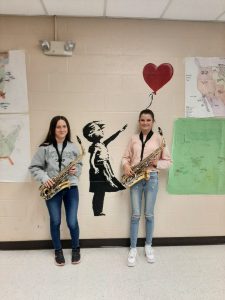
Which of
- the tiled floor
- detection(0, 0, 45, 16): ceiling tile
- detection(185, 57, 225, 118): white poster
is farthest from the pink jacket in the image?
detection(0, 0, 45, 16): ceiling tile

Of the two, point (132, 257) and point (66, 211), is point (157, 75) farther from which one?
point (132, 257)

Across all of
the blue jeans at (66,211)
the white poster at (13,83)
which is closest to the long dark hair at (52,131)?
the white poster at (13,83)

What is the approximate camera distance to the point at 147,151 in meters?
2.86

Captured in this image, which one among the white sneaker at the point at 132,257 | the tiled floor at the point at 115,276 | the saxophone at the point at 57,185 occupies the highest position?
the saxophone at the point at 57,185

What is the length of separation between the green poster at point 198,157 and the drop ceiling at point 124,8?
40.5 inches

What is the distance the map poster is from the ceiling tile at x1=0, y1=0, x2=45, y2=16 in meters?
0.97

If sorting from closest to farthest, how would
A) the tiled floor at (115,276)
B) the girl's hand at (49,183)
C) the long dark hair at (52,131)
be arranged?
the tiled floor at (115,276) < the girl's hand at (49,183) < the long dark hair at (52,131)

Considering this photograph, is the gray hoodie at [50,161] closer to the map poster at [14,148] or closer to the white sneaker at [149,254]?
the map poster at [14,148]

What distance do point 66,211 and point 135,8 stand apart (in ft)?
6.65

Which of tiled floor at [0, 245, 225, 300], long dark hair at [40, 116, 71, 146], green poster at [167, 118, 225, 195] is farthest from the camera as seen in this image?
green poster at [167, 118, 225, 195]

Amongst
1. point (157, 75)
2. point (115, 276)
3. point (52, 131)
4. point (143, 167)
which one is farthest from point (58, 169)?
point (157, 75)

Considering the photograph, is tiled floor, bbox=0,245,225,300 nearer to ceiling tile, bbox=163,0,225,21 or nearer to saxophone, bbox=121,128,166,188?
saxophone, bbox=121,128,166,188

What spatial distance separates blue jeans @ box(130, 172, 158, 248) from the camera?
2877mm

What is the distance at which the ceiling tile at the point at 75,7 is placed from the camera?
246 cm
